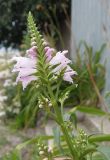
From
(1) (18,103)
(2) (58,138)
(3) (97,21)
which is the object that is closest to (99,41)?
(3) (97,21)

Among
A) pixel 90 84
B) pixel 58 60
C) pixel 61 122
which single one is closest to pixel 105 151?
pixel 61 122

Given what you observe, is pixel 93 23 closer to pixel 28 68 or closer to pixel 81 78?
pixel 81 78

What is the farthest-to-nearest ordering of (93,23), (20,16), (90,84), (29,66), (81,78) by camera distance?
(20,16), (93,23), (90,84), (81,78), (29,66)

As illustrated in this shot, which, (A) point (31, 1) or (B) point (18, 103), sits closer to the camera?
(B) point (18, 103)

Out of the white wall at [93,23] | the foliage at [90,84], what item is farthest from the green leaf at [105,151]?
the foliage at [90,84]

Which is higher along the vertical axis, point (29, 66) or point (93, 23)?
point (93, 23)

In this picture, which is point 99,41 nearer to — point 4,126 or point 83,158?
point 4,126

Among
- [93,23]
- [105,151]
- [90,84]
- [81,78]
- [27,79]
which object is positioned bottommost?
[105,151]

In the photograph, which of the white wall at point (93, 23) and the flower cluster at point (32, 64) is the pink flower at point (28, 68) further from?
the white wall at point (93, 23)

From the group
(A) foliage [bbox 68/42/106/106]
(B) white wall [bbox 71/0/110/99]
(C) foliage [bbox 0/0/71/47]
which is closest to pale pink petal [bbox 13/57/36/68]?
(B) white wall [bbox 71/0/110/99]
